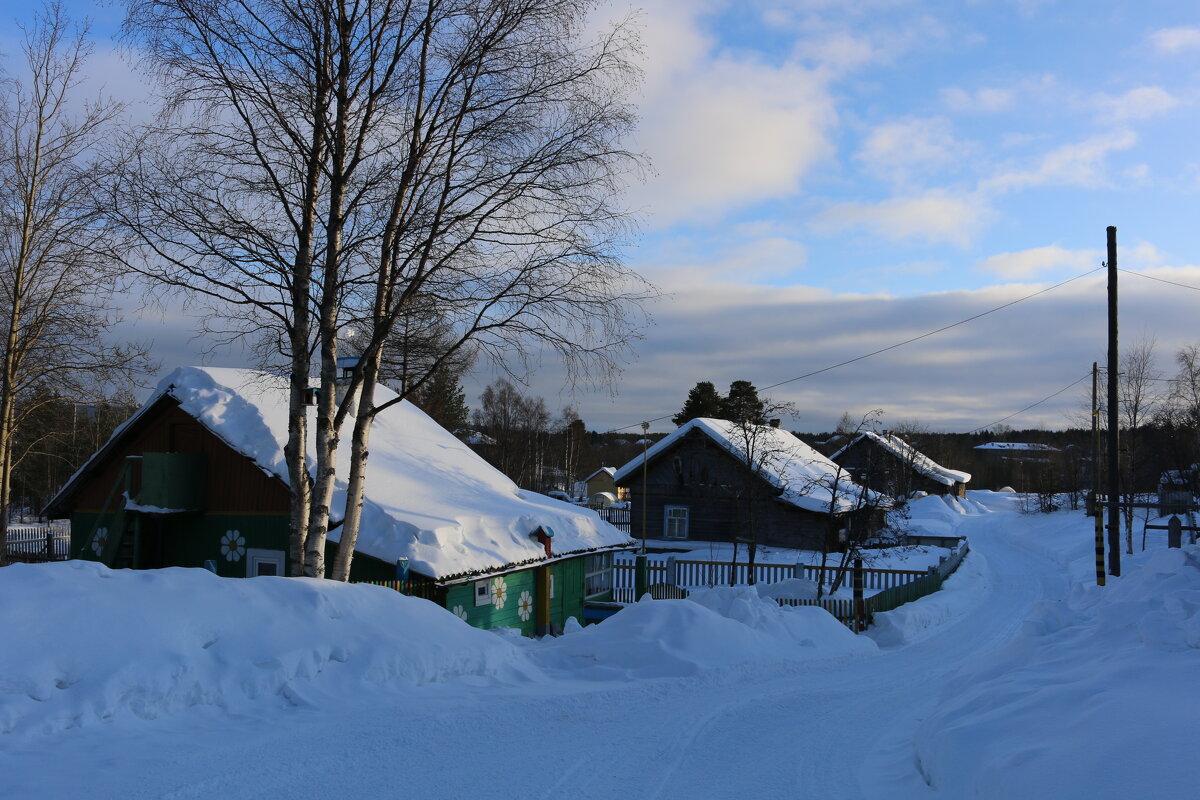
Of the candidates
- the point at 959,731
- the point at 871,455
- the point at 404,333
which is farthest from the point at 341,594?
the point at 871,455

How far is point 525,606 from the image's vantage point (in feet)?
57.5

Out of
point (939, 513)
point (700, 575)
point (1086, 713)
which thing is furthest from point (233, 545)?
point (939, 513)

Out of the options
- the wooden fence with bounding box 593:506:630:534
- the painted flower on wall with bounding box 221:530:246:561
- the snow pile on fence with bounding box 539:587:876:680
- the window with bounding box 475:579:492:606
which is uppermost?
the painted flower on wall with bounding box 221:530:246:561

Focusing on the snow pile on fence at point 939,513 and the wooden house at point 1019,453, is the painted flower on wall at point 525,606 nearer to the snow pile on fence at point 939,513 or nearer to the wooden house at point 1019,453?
the snow pile on fence at point 939,513

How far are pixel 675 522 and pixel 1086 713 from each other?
94.6 ft

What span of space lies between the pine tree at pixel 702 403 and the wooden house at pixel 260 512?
38.2m

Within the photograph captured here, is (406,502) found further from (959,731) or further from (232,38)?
(959,731)

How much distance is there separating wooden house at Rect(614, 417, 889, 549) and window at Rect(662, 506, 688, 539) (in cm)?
4

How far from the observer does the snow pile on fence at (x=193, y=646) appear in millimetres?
6215

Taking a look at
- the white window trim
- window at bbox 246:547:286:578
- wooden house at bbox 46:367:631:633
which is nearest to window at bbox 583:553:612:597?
wooden house at bbox 46:367:631:633

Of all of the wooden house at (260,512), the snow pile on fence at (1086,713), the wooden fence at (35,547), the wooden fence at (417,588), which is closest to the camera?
the snow pile on fence at (1086,713)

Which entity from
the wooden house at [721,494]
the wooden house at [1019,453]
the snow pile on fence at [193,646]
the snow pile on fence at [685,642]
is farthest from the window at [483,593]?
the wooden house at [1019,453]

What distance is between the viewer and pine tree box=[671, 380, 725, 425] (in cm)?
5684

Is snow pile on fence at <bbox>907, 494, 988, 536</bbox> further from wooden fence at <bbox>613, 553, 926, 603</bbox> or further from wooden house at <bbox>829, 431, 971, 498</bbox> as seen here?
wooden fence at <bbox>613, 553, 926, 603</bbox>
